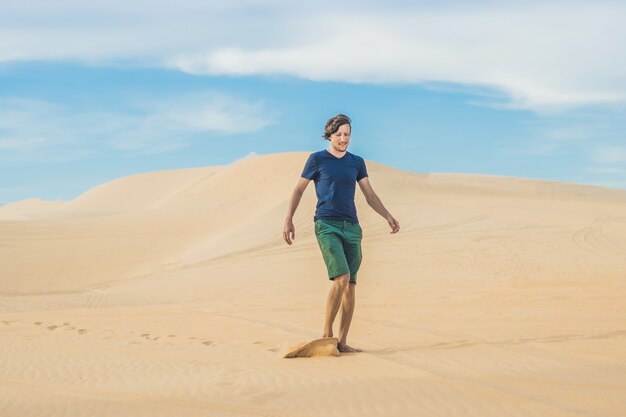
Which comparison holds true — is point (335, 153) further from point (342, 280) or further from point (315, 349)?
point (315, 349)

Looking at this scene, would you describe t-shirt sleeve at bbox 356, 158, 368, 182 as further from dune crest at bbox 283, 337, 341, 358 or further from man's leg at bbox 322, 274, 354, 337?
dune crest at bbox 283, 337, 341, 358

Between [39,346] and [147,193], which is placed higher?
[147,193]

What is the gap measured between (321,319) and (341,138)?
10.9 feet

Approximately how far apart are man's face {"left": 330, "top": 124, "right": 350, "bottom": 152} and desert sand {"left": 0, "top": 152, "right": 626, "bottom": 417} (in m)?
1.73

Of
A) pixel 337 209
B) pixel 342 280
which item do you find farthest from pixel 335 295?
pixel 337 209

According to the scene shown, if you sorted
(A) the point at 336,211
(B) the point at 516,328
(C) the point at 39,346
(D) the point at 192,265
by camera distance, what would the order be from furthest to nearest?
(D) the point at 192,265
(B) the point at 516,328
(C) the point at 39,346
(A) the point at 336,211

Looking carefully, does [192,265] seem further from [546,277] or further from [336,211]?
[336,211]

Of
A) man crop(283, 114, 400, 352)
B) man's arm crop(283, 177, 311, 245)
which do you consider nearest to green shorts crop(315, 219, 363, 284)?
man crop(283, 114, 400, 352)

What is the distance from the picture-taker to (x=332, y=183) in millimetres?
6324

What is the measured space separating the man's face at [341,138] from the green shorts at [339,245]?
629 millimetres

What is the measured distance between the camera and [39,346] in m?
6.83

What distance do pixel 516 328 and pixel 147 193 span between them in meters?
61.8

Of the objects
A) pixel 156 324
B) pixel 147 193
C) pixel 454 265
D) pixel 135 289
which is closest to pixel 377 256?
pixel 454 265

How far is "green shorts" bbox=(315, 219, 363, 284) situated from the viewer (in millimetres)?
6156
